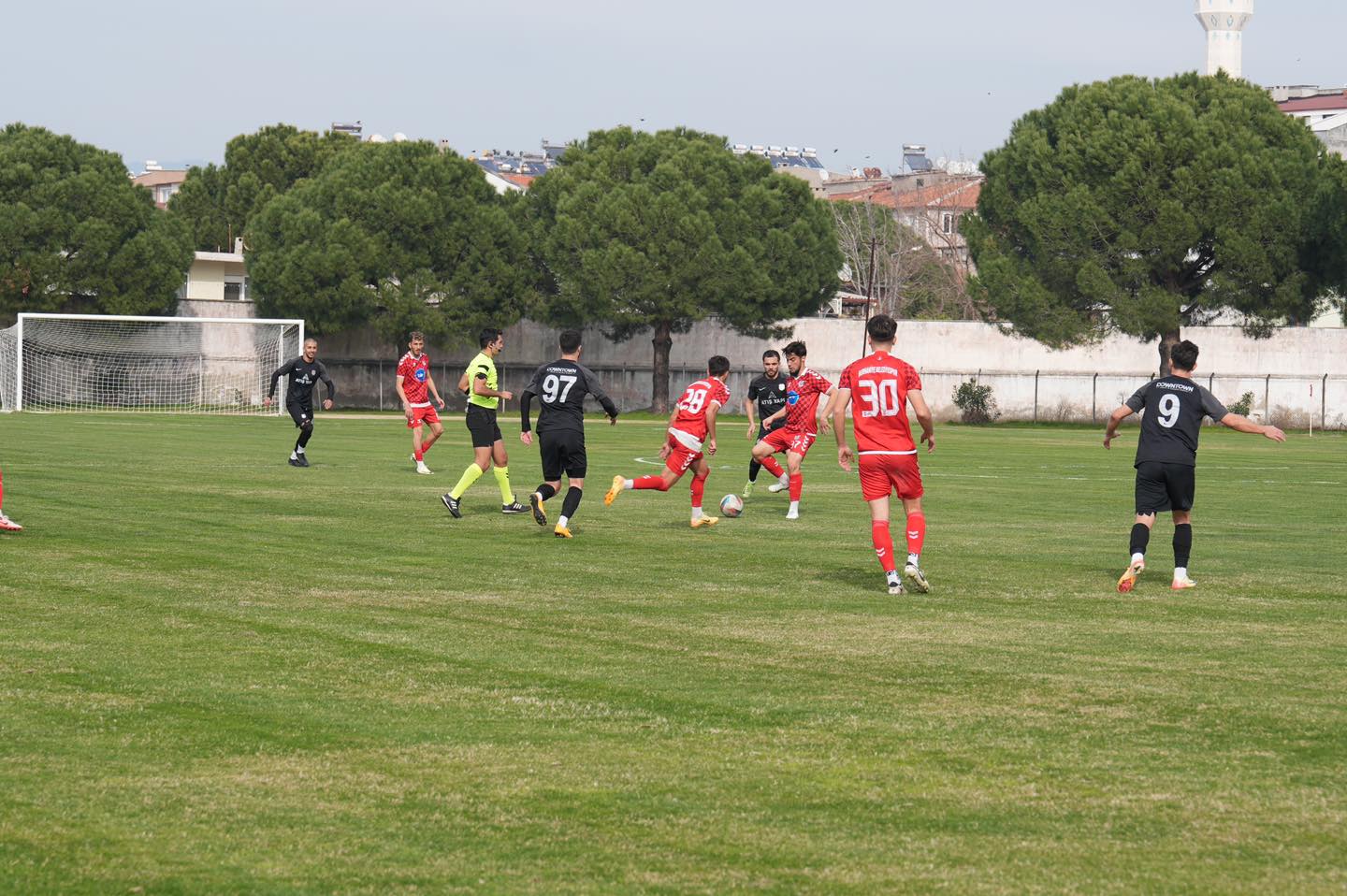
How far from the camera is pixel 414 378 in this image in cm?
2875

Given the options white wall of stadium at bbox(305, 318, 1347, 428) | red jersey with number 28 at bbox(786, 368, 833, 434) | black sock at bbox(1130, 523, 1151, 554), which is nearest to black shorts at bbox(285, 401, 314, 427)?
red jersey with number 28 at bbox(786, 368, 833, 434)

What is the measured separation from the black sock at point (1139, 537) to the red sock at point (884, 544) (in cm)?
195

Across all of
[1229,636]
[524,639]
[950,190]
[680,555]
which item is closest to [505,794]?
[524,639]

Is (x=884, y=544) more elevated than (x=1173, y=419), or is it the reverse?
(x=1173, y=419)

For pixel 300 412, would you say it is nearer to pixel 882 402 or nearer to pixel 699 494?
pixel 699 494

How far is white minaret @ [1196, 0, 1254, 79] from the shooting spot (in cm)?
10994

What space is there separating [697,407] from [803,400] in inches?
140

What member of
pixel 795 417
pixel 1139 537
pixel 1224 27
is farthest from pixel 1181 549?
pixel 1224 27

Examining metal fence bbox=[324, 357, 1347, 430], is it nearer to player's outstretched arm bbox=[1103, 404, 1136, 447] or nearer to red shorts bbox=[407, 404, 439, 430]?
red shorts bbox=[407, 404, 439, 430]

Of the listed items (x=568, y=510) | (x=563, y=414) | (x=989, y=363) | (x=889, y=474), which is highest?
(x=989, y=363)

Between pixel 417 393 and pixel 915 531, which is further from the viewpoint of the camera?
pixel 417 393

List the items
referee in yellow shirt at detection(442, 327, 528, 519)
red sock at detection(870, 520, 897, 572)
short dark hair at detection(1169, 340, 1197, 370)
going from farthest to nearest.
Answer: referee in yellow shirt at detection(442, 327, 528, 519) < short dark hair at detection(1169, 340, 1197, 370) < red sock at detection(870, 520, 897, 572)

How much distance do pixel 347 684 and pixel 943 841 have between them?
12.7ft

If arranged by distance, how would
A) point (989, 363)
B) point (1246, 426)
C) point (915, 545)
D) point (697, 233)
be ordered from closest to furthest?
point (915, 545) < point (1246, 426) < point (697, 233) < point (989, 363)
